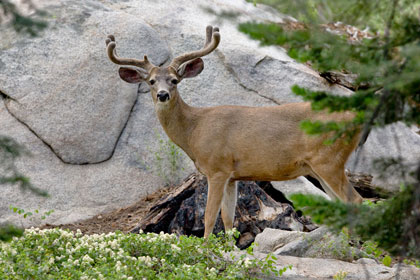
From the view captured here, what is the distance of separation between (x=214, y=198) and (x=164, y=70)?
1953 mm

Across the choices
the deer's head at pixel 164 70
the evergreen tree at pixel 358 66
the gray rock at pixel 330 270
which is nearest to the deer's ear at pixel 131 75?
the deer's head at pixel 164 70

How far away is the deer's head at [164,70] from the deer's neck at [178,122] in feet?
0.44

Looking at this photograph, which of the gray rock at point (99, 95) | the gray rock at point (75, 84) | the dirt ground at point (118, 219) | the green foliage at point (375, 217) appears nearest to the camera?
the green foliage at point (375, 217)

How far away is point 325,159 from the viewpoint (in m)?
7.79

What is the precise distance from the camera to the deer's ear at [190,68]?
8.96 metres

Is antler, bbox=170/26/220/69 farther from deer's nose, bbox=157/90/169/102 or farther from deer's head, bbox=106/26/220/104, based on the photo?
deer's nose, bbox=157/90/169/102

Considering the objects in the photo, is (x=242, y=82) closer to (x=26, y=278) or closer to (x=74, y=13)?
(x=74, y=13)

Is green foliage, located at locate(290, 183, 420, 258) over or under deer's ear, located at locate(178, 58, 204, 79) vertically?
over

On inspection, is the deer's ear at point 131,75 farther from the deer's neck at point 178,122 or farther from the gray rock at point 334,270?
the gray rock at point 334,270

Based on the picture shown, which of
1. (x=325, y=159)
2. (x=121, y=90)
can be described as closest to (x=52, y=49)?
(x=121, y=90)

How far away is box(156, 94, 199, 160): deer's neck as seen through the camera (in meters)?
8.74

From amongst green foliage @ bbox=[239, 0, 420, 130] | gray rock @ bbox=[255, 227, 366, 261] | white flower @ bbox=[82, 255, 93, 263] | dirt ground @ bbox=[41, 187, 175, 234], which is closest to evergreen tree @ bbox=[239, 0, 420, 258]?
green foliage @ bbox=[239, 0, 420, 130]

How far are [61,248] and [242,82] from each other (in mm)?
6236

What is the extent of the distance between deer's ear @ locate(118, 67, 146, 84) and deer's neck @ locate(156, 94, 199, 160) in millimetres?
608
